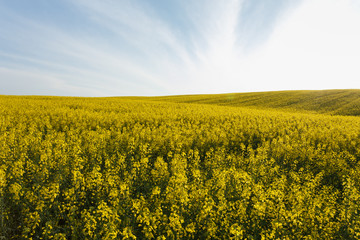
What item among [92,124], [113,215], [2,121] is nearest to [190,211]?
[113,215]

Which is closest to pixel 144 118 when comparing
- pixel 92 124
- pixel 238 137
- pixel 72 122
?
pixel 92 124

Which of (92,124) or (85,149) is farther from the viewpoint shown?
(92,124)

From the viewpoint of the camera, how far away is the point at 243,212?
14.6 ft

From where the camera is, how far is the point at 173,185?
5195 mm

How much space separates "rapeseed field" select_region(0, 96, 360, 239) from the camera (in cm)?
436

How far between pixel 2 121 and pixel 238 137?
62.5 feet

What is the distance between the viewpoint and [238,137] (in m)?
14.1

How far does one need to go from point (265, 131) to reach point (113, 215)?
1477 cm

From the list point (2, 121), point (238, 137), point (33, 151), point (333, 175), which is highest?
point (2, 121)

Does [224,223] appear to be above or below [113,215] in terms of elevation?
below

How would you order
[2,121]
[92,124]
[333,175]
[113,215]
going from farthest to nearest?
1. [92,124]
2. [2,121]
3. [333,175]
4. [113,215]

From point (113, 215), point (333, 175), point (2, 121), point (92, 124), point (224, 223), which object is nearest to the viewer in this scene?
point (113, 215)

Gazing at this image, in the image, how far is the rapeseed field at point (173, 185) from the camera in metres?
4.36

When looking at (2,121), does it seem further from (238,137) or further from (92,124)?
(238,137)
